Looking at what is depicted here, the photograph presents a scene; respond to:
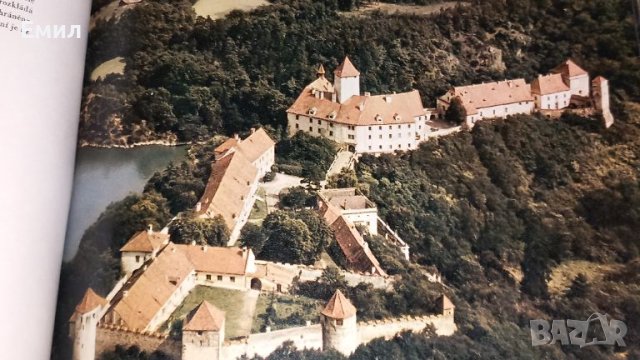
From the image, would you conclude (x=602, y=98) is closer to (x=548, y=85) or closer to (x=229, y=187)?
(x=548, y=85)

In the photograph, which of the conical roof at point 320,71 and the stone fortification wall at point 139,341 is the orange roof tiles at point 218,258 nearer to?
the stone fortification wall at point 139,341

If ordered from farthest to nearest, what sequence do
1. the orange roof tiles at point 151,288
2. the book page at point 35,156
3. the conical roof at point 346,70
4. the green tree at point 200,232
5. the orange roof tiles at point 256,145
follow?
the conical roof at point 346,70 → the orange roof tiles at point 256,145 → the green tree at point 200,232 → the orange roof tiles at point 151,288 → the book page at point 35,156

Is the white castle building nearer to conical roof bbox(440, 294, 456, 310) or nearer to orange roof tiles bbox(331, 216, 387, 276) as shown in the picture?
orange roof tiles bbox(331, 216, 387, 276)

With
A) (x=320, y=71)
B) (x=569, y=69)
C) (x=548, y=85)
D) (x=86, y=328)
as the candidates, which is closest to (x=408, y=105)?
(x=320, y=71)

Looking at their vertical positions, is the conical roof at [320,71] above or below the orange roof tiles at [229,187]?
above

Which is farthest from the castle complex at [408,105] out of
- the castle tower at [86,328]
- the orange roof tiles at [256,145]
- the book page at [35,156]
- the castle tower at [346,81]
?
the castle tower at [86,328]

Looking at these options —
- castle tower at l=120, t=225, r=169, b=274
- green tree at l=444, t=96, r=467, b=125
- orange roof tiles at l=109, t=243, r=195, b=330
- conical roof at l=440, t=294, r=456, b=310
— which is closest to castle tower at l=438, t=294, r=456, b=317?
conical roof at l=440, t=294, r=456, b=310
